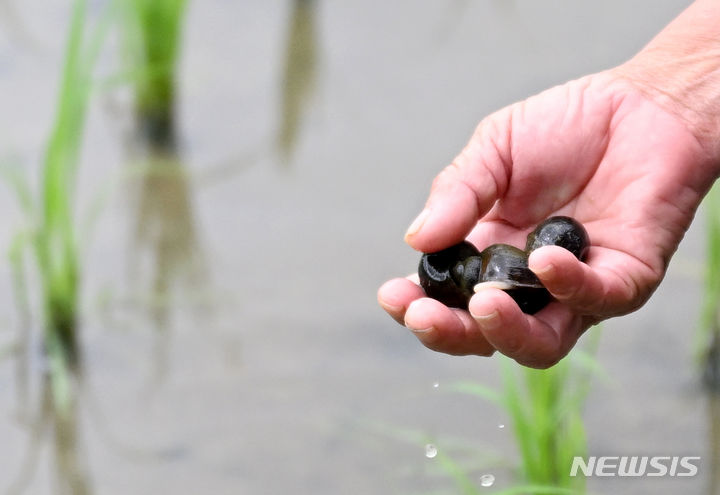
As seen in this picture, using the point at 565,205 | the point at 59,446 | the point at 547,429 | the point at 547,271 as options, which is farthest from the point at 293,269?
the point at 547,271

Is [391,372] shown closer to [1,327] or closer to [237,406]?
[237,406]

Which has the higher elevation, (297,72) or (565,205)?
(565,205)

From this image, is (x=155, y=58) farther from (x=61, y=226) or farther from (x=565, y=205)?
(x=565, y=205)

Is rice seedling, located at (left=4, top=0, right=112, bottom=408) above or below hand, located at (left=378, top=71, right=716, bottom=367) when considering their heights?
below

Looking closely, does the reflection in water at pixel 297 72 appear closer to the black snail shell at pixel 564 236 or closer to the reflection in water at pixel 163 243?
the reflection in water at pixel 163 243

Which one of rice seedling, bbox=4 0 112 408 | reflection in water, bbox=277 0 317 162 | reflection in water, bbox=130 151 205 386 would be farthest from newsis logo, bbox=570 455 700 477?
reflection in water, bbox=277 0 317 162

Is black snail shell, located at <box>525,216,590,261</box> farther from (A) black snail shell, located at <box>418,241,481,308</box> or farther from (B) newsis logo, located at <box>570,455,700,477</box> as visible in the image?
(B) newsis logo, located at <box>570,455,700,477</box>
